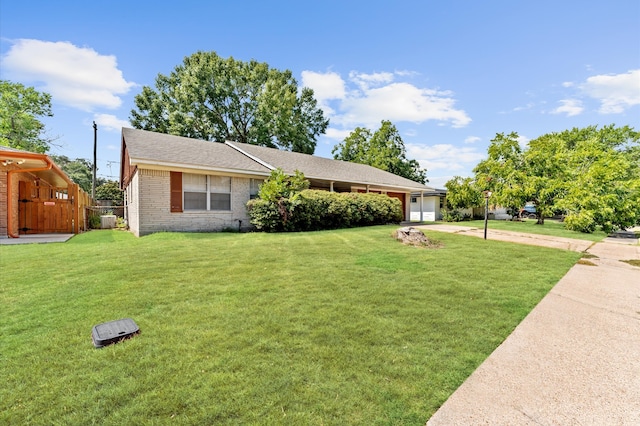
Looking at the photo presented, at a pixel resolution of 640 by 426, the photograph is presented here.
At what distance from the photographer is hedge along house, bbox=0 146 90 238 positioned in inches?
371

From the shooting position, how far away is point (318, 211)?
38.9 feet

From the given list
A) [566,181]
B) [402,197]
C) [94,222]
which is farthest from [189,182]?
[566,181]

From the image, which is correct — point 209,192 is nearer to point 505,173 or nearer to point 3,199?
point 3,199

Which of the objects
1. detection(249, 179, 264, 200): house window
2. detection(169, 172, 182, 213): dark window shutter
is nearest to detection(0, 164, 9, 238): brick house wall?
detection(169, 172, 182, 213): dark window shutter

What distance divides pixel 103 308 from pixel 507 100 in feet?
61.1

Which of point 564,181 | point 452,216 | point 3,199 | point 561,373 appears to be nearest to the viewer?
point 561,373

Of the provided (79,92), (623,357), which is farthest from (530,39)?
(79,92)

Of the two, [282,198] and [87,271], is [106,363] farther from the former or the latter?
[282,198]

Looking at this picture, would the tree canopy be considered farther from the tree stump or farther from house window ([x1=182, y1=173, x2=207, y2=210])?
house window ([x1=182, y1=173, x2=207, y2=210])

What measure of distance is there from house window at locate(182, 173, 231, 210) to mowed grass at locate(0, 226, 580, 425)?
17.9 ft

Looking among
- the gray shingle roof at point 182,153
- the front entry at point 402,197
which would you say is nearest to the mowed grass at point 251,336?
the gray shingle roof at point 182,153

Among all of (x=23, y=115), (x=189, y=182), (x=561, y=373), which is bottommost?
(x=561, y=373)

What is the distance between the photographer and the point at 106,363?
2.33m

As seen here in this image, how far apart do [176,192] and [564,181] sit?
21.1 metres
